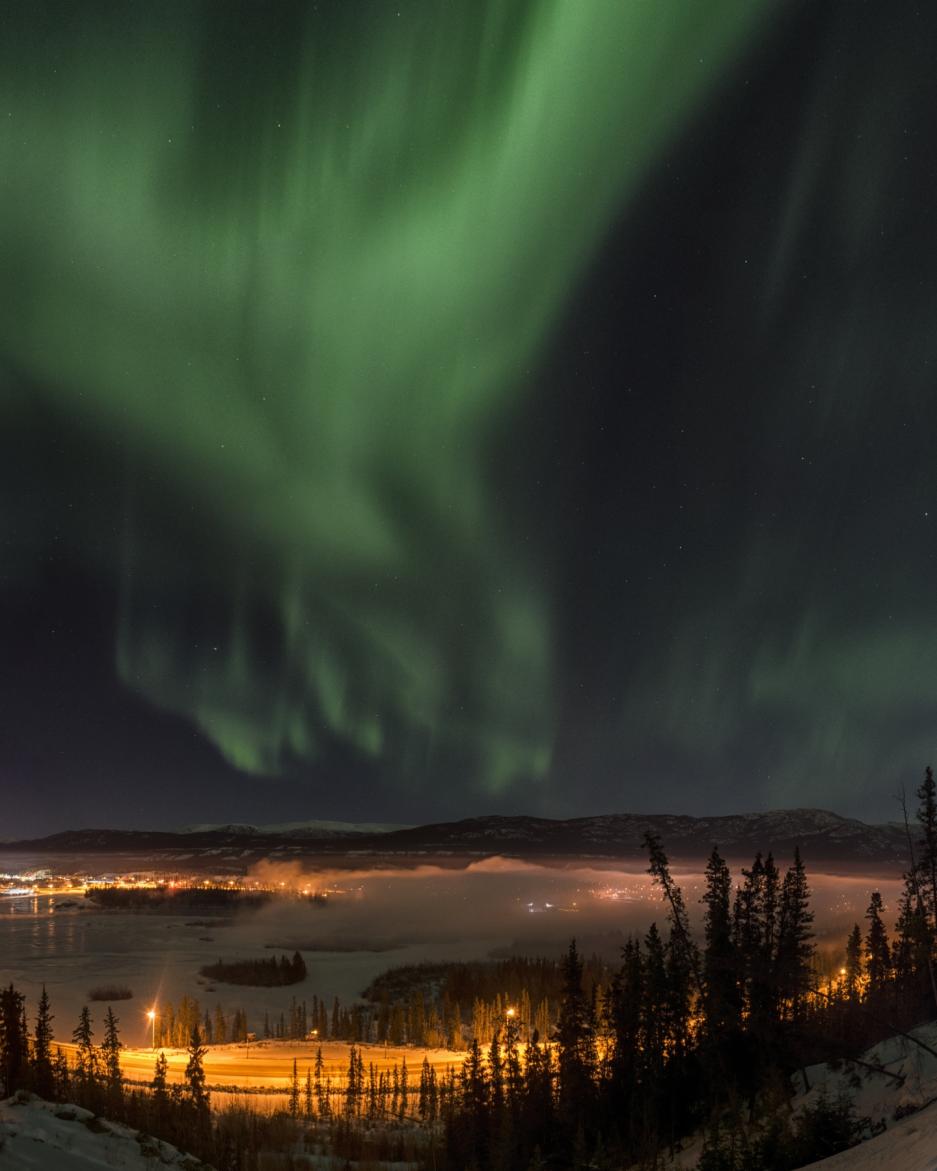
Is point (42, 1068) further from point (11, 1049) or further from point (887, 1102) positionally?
point (887, 1102)

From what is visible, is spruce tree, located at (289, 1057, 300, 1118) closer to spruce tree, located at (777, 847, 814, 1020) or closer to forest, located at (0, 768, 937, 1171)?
forest, located at (0, 768, 937, 1171)

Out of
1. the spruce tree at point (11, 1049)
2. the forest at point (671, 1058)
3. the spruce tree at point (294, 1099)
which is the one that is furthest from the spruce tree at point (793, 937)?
the spruce tree at point (11, 1049)

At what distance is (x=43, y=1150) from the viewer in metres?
31.6

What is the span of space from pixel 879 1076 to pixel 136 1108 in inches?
2921

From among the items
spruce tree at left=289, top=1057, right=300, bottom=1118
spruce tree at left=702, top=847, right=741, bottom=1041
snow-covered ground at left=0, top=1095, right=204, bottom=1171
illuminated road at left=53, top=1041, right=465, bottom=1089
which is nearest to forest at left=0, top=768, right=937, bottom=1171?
spruce tree at left=702, top=847, right=741, bottom=1041

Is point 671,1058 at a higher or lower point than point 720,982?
lower

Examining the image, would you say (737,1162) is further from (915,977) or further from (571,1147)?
(915,977)

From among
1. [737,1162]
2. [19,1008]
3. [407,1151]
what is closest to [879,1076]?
[737,1162]

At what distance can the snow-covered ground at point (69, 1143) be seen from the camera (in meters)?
30.6

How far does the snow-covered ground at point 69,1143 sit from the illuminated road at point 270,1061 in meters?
89.1

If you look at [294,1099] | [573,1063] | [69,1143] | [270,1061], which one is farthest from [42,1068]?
[270,1061]

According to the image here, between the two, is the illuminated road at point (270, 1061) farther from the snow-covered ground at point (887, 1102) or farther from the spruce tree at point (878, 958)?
the snow-covered ground at point (887, 1102)

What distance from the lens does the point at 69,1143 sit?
114ft

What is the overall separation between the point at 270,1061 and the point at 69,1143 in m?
129
